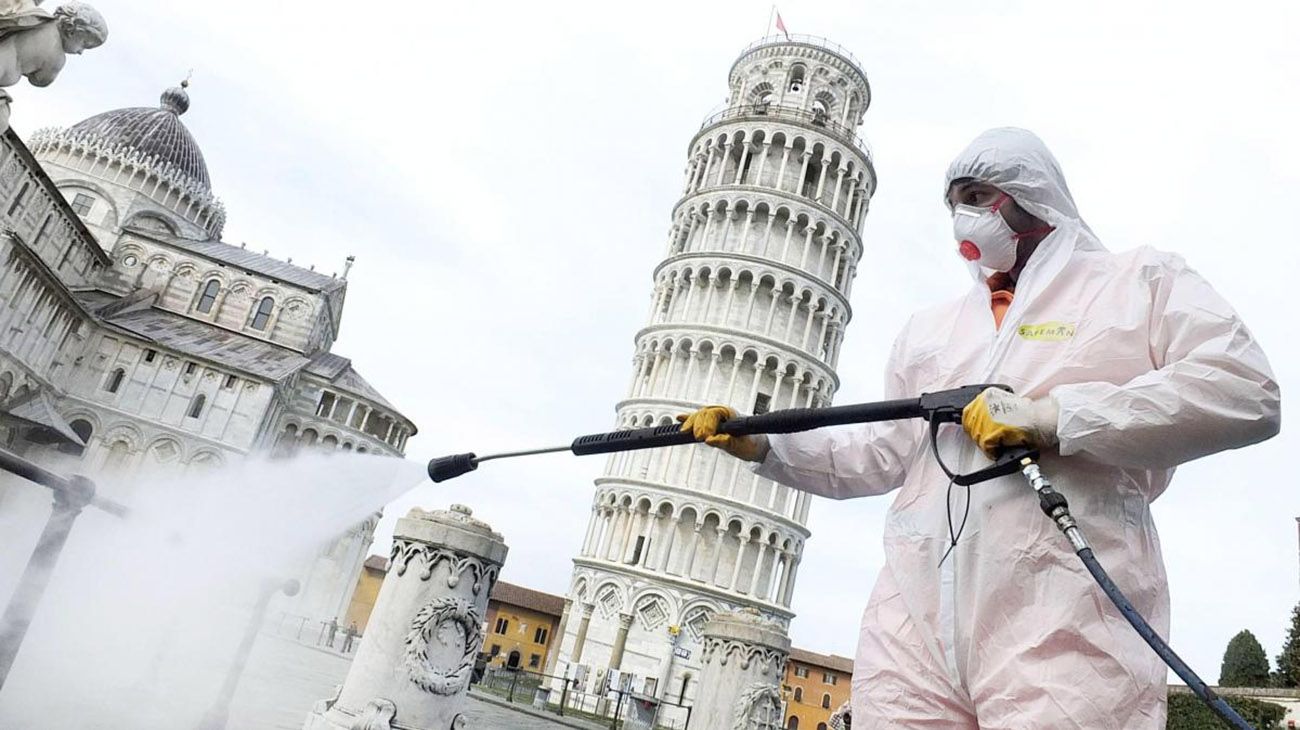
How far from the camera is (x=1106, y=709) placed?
6.70 feet

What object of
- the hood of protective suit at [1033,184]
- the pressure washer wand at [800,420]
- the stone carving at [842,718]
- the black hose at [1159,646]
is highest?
the hood of protective suit at [1033,184]

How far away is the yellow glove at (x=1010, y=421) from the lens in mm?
2270

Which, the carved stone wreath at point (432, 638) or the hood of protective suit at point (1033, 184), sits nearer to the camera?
the hood of protective suit at point (1033, 184)

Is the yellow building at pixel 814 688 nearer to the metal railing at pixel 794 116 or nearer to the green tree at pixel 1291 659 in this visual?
the green tree at pixel 1291 659

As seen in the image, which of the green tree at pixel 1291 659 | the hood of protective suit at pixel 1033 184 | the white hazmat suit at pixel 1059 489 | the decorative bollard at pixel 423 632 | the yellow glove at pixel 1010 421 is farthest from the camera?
the green tree at pixel 1291 659

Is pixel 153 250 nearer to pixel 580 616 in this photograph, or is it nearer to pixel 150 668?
pixel 580 616

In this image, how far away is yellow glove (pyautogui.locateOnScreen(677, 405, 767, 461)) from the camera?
334 cm

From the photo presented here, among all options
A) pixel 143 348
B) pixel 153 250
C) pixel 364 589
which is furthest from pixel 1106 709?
pixel 364 589

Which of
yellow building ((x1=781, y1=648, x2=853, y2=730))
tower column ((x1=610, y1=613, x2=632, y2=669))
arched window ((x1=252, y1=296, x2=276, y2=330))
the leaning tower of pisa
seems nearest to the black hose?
the leaning tower of pisa

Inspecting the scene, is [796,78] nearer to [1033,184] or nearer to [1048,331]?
[1033,184]

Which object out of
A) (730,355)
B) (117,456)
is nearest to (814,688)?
(730,355)

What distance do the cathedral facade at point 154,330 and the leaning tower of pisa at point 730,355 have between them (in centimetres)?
1644

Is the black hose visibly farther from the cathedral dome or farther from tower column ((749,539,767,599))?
the cathedral dome

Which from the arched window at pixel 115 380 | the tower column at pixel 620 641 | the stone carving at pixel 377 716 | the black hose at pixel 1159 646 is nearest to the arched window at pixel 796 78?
the tower column at pixel 620 641
